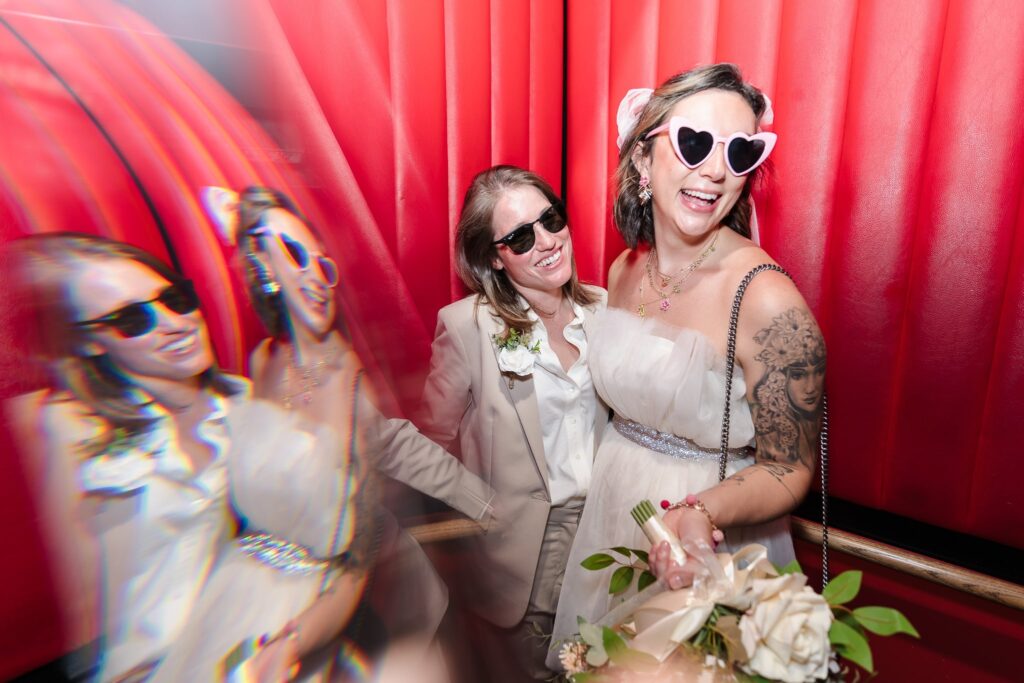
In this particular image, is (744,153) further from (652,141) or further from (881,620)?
(881,620)

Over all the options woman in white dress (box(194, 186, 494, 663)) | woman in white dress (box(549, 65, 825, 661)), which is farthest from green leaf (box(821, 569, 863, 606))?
woman in white dress (box(194, 186, 494, 663))

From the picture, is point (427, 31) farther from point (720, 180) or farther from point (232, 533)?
point (232, 533)

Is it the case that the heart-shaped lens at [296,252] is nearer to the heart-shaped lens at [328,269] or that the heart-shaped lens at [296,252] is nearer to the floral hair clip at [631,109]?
the heart-shaped lens at [328,269]

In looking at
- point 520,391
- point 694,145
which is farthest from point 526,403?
point 694,145

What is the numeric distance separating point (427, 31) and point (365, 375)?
1.00 m

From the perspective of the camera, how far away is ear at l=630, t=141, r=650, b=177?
1414 mm

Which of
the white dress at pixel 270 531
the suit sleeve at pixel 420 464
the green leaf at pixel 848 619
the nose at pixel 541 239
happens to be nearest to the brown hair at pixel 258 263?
the white dress at pixel 270 531

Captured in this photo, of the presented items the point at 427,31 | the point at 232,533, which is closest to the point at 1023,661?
the point at 232,533

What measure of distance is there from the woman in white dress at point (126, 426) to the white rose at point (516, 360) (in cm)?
87

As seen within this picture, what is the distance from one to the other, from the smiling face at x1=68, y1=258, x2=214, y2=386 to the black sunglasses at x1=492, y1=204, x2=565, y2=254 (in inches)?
35.6

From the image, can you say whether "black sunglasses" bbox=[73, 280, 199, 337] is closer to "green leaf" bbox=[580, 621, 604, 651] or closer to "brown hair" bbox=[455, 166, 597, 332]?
"green leaf" bbox=[580, 621, 604, 651]

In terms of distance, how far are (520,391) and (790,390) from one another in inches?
26.1

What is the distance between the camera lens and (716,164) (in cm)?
123

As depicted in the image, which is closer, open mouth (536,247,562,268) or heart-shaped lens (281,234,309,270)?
heart-shaped lens (281,234,309,270)
